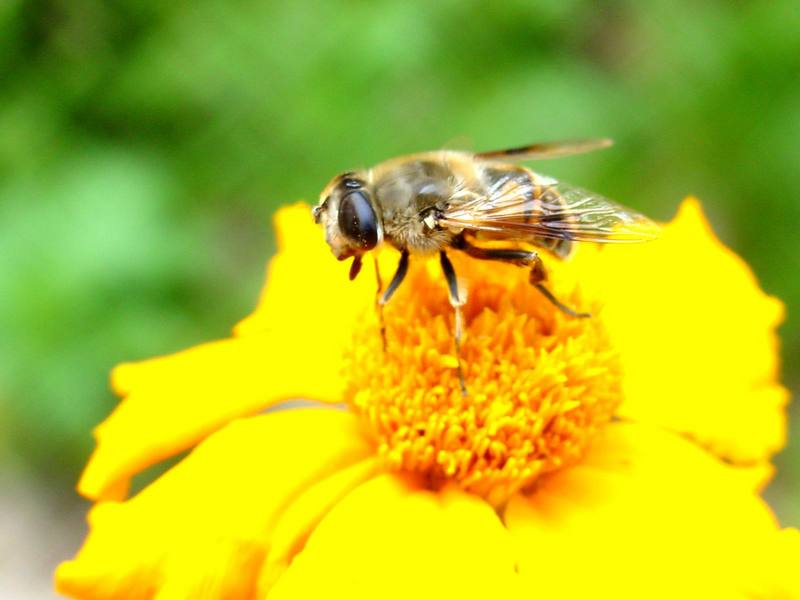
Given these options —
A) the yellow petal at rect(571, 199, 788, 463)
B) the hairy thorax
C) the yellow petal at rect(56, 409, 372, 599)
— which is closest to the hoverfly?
the hairy thorax

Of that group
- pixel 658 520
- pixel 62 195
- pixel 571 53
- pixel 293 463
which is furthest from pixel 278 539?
pixel 571 53

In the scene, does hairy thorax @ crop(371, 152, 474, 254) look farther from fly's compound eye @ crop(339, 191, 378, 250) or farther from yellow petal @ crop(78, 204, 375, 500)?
yellow petal @ crop(78, 204, 375, 500)

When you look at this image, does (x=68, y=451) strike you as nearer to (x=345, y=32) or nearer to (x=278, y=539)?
(x=345, y=32)

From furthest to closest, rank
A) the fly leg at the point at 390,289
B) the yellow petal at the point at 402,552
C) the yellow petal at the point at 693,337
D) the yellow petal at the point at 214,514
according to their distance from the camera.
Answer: the yellow petal at the point at 693,337, the fly leg at the point at 390,289, the yellow petal at the point at 214,514, the yellow petal at the point at 402,552

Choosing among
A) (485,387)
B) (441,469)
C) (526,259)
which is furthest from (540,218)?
(441,469)

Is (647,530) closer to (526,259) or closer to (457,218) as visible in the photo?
(526,259)

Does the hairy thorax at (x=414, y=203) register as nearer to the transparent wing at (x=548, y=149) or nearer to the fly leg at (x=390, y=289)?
the fly leg at (x=390, y=289)

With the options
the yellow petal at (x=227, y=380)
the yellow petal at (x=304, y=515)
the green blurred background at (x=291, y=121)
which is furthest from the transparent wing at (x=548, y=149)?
the green blurred background at (x=291, y=121)
